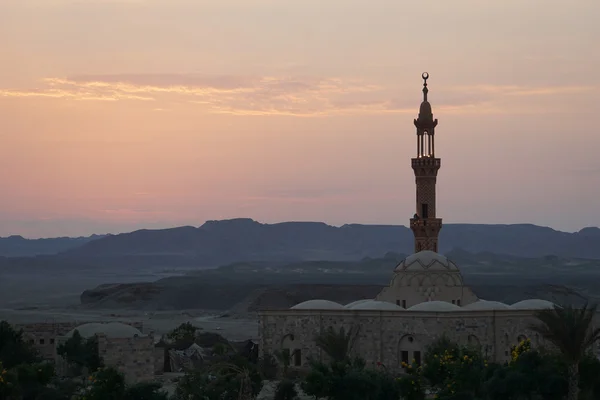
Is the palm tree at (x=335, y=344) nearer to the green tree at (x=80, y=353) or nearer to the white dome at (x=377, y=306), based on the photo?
the white dome at (x=377, y=306)

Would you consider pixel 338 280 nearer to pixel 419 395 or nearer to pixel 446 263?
pixel 446 263

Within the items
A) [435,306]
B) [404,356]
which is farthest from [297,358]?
[435,306]

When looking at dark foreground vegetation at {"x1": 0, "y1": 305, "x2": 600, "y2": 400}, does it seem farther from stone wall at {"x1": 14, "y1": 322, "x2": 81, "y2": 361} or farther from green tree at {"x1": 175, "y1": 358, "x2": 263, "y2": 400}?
stone wall at {"x1": 14, "y1": 322, "x2": 81, "y2": 361}

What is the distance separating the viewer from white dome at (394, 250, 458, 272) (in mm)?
52844

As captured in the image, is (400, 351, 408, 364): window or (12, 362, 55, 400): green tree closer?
(12, 362, 55, 400): green tree

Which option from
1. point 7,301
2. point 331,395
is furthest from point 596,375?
point 7,301

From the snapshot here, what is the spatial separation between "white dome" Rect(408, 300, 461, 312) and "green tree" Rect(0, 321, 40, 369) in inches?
663

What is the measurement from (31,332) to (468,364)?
26.5 m

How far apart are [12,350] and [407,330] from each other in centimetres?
1713

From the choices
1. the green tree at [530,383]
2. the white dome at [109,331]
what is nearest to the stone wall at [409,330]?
the white dome at [109,331]

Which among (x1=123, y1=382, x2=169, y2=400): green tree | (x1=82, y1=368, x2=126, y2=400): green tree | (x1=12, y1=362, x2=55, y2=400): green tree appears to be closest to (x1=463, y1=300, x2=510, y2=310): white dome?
(x1=123, y1=382, x2=169, y2=400): green tree

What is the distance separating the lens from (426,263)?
52.8m

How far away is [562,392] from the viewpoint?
121ft

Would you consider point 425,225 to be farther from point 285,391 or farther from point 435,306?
point 285,391
